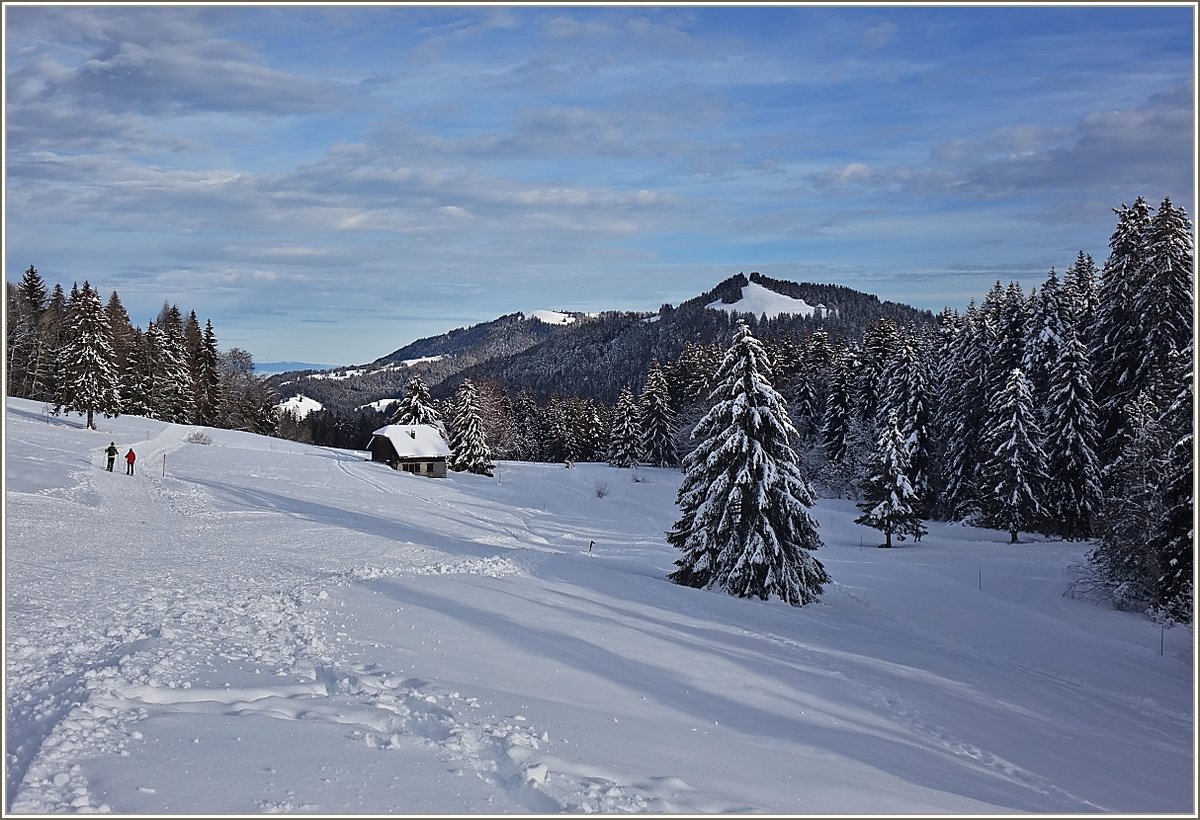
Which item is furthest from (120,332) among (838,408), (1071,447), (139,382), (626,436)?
(1071,447)

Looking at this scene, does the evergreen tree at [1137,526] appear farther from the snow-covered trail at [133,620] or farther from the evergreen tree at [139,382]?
the evergreen tree at [139,382]

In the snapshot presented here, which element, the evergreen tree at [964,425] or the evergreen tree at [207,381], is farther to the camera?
the evergreen tree at [207,381]

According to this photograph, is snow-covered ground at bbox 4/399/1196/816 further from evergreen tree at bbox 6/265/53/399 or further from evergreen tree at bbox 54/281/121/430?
evergreen tree at bbox 6/265/53/399

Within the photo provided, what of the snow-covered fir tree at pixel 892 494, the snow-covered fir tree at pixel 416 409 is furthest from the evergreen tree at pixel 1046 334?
the snow-covered fir tree at pixel 416 409

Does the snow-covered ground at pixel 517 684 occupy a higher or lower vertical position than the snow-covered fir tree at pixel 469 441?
lower

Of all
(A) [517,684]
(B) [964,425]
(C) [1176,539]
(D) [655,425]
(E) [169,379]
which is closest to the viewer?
(A) [517,684]

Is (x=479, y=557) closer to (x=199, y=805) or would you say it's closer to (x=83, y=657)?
(x=83, y=657)

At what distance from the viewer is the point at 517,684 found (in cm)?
945

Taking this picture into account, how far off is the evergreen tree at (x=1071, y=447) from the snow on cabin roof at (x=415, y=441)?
42.3 meters

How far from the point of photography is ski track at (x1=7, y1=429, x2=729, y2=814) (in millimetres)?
5938

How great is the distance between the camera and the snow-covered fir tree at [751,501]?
21984 millimetres

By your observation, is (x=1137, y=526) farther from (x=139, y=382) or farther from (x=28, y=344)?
(x=28, y=344)

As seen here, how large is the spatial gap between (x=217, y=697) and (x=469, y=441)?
5554 centimetres

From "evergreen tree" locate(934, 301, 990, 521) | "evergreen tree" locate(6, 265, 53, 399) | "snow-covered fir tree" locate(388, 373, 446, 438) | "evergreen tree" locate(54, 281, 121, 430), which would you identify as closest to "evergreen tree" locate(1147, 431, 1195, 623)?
"evergreen tree" locate(934, 301, 990, 521)
